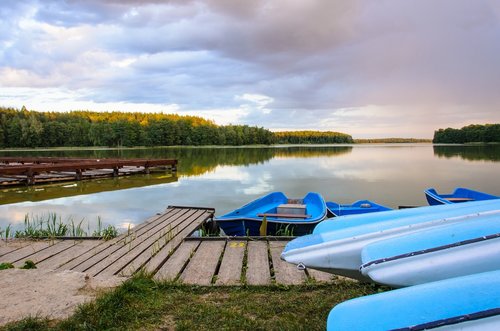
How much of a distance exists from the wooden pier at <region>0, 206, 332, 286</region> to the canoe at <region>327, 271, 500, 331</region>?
1.80 metres

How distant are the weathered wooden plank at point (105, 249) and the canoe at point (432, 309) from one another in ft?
10.9

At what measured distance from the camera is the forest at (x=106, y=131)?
72250 mm

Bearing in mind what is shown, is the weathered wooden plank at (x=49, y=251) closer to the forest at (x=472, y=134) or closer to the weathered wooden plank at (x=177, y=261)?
the weathered wooden plank at (x=177, y=261)

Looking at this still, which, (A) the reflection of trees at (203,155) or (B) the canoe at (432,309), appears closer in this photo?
(B) the canoe at (432,309)

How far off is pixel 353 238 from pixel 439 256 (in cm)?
64

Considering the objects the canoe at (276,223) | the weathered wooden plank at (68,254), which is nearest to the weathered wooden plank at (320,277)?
the canoe at (276,223)

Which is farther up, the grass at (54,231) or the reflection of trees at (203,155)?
the reflection of trees at (203,155)

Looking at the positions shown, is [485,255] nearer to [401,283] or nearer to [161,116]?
[401,283]

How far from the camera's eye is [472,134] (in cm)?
8325

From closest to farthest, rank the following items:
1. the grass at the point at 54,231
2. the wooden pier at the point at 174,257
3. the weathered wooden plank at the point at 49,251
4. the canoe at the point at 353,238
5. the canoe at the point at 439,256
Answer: the canoe at the point at 439,256, the canoe at the point at 353,238, the wooden pier at the point at 174,257, the weathered wooden plank at the point at 49,251, the grass at the point at 54,231

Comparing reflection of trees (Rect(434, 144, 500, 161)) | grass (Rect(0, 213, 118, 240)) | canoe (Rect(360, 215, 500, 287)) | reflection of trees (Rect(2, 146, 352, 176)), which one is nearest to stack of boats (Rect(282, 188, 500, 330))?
canoe (Rect(360, 215, 500, 287))

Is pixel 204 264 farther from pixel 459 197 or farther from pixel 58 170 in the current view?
pixel 58 170

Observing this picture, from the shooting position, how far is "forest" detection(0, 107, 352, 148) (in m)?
72.2

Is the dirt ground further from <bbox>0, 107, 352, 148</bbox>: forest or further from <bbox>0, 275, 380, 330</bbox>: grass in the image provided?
<bbox>0, 107, 352, 148</bbox>: forest
